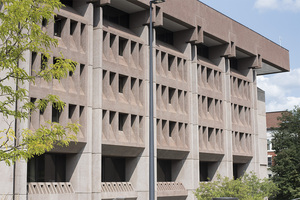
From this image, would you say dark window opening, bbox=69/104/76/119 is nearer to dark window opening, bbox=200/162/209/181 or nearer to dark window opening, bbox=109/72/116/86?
dark window opening, bbox=109/72/116/86

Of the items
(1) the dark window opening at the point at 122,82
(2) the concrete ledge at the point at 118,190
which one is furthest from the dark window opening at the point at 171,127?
(2) the concrete ledge at the point at 118,190

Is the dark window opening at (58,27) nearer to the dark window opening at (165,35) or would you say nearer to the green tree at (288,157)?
the dark window opening at (165,35)

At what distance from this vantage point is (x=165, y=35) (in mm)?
51781

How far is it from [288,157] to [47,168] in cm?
3694

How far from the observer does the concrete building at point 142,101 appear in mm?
37219

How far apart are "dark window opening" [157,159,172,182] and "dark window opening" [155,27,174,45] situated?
11985mm

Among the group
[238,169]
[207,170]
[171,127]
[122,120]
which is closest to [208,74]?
[171,127]

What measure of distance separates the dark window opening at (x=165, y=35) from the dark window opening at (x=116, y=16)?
17.9 feet

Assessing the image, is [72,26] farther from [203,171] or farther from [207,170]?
[207,170]

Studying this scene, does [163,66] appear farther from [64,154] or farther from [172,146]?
[64,154]

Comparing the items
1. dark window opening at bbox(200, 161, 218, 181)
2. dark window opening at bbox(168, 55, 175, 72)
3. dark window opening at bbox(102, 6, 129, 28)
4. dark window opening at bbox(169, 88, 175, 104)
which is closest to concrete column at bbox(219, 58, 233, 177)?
dark window opening at bbox(200, 161, 218, 181)

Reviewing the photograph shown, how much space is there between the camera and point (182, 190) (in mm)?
48031

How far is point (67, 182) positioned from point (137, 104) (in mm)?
9495

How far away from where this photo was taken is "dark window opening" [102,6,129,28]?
1740 inches
